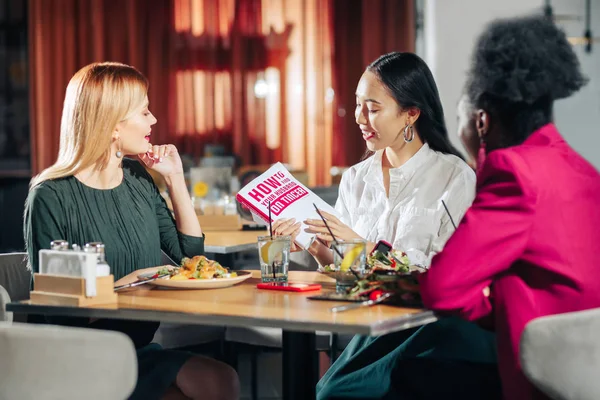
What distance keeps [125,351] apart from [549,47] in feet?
3.62

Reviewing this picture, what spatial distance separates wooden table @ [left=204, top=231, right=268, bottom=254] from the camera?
10.9ft

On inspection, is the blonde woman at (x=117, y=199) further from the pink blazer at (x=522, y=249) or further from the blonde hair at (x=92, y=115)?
the pink blazer at (x=522, y=249)

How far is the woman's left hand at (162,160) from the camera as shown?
2.68 m

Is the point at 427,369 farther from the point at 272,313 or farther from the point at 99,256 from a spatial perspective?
the point at 99,256

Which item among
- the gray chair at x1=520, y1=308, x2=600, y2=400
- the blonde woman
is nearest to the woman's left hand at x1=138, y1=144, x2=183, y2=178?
the blonde woman

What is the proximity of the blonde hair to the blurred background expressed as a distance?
14.1 ft

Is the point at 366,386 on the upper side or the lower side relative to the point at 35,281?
lower

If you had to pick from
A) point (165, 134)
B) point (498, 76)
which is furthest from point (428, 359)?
point (165, 134)

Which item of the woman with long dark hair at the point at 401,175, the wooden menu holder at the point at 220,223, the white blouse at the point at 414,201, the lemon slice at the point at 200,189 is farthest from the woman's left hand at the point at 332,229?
the lemon slice at the point at 200,189

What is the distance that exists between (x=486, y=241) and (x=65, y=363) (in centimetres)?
90

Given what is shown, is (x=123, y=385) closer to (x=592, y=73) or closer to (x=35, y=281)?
(x=35, y=281)

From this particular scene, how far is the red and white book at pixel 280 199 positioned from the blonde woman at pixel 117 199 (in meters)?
0.37

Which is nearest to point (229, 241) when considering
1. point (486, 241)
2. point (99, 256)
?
point (99, 256)

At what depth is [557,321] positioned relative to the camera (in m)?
1.74
